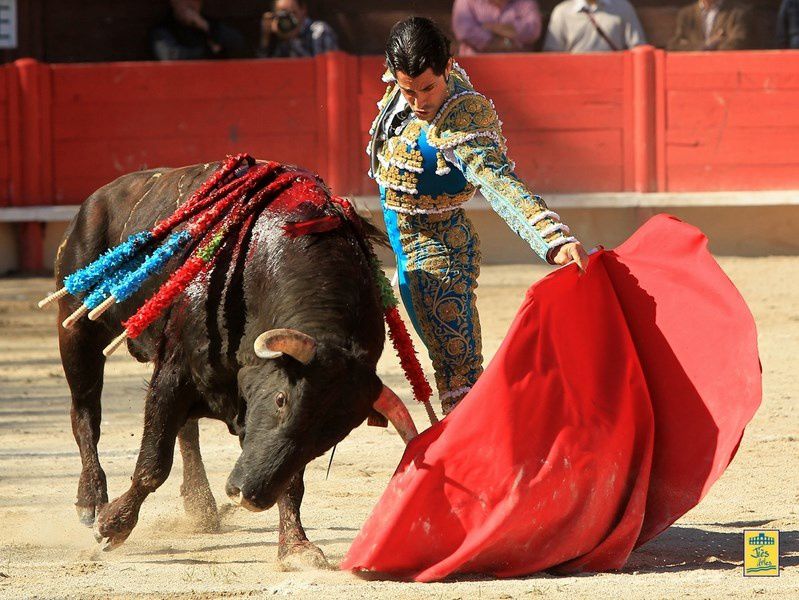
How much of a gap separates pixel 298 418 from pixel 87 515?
1.03 m

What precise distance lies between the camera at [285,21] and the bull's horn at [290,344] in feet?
19.7

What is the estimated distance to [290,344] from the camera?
3.01 m

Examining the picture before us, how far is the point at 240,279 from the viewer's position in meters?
3.38

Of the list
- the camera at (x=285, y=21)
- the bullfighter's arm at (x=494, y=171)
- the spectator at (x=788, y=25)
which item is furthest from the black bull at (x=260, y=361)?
the spectator at (x=788, y=25)

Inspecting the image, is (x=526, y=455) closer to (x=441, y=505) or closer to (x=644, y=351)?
(x=441, y=505)

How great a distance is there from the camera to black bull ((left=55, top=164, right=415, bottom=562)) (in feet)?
10.0

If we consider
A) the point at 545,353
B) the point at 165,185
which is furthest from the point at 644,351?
the point at 165,185

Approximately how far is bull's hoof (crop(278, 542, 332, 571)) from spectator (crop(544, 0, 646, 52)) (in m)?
6.00

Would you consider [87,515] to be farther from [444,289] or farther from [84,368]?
[444,289]

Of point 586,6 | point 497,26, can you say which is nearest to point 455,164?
point 497,26

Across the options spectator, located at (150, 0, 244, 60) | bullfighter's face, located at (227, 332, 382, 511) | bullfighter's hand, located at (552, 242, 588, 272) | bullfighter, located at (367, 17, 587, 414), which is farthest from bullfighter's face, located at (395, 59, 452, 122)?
spectator, located at (150, 0, 244, 60)

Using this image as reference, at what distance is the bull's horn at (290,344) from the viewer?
301 cm

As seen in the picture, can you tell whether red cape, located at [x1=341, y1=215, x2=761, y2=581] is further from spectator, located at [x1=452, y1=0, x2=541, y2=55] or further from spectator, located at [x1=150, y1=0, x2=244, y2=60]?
spectator, located at [x1=150, y1=0, x2=244, y2=60]

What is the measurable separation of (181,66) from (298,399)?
600cm
